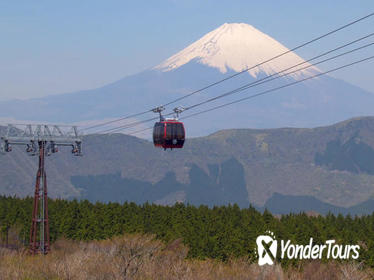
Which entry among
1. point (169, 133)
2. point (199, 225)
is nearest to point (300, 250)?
point (199, 225)

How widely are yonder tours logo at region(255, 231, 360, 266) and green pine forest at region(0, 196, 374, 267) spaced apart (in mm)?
747

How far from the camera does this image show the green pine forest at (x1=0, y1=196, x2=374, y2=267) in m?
77.5

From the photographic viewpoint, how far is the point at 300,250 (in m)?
78.2

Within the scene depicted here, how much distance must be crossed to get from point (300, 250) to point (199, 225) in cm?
2095

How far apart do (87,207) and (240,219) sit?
34.9 meters

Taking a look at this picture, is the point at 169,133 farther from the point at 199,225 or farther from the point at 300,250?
the point at 199,225

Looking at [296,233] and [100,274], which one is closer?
[100,274]

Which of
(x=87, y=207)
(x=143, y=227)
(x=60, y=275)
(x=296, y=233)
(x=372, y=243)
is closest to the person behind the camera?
(x=60, y=275)

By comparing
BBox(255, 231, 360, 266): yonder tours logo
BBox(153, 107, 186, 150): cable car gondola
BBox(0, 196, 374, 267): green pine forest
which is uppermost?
BBox(153, 107, 186, 150): cable car gondola

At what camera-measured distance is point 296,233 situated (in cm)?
7875

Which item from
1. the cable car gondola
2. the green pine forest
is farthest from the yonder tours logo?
the cable car gondola

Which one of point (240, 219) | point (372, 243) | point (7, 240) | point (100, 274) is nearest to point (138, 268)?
point (100, 274)

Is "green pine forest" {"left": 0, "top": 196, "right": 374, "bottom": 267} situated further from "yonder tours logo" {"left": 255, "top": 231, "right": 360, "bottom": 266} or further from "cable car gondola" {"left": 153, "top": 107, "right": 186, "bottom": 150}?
"cable car gondola" {"left": 153, "top": 107, "right": 186, "bottom": 150}

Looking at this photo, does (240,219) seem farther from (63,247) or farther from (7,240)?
(7,240)
